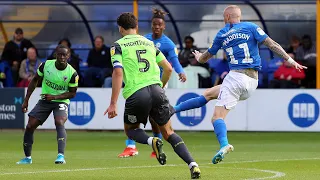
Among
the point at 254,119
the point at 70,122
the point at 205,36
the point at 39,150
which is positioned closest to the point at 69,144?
the point at 39,150

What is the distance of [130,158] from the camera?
16047 mm

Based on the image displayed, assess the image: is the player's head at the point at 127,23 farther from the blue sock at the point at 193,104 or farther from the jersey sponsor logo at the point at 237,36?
the blue sock at the point at 193,104

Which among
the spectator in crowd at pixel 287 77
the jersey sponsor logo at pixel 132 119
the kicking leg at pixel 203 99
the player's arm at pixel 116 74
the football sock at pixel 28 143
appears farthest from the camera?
the spectator in crowd at pixel 287 77

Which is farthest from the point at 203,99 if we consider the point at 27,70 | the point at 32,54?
the point at 27,70

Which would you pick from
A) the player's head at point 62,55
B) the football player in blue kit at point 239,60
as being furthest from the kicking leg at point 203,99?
the player's head at point 62,55

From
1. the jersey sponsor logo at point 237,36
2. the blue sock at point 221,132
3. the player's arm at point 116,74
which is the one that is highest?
the jersey sponsor logo at point 237,36

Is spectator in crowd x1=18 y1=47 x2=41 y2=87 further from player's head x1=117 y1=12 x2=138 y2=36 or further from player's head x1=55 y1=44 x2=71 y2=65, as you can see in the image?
player's head x1=117 y1=12 x2=138 y2=36

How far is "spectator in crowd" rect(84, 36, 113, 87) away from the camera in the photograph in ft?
82.2

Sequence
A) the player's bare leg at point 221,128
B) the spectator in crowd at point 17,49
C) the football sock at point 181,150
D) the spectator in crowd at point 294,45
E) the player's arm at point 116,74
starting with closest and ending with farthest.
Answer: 1. the player's arm at point 116,74
2. the football sock at point 181,150
3. the player's bare leg at point 221,128
4. the spectator in crowd at point 294,45
5. the spectator in crowd at point 17,49

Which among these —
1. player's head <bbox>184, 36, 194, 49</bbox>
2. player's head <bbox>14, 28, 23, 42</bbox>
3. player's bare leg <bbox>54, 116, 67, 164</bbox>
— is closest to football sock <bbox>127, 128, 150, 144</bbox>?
player's bare leg <bbox>54, 116, 67, 164</bbox>

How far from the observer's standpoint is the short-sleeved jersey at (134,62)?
1166 centimetres

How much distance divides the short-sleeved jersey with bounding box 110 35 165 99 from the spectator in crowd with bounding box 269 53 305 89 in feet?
42.6

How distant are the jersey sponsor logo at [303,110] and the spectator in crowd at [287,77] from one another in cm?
127

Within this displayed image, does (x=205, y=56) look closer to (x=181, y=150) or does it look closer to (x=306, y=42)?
(x=181, y=150)
